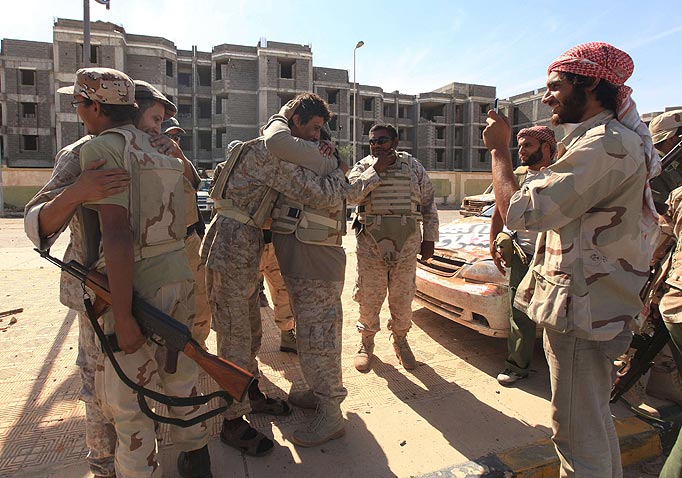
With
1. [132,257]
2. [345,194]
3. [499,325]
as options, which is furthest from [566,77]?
[499,325]

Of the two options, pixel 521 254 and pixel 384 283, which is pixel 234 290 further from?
pixel 521 254

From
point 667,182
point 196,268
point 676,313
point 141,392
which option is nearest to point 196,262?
point 196,268

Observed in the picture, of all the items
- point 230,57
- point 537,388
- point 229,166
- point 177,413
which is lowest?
point 537,388

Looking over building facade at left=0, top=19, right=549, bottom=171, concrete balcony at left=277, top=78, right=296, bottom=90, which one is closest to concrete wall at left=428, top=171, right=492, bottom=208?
building facade at left=0, top=19, right=549, bottom=171

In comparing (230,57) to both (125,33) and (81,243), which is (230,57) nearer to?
(125,33)

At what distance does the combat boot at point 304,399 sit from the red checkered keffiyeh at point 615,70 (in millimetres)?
2112

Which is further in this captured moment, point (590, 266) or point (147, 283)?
point (147, 283)

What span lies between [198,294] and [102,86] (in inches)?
68.9

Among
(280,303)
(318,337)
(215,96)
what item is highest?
(215,96)

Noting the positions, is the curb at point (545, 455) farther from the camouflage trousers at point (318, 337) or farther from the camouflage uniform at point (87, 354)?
the camouflage uniform at point (87, 354)

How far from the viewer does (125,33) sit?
115 ft

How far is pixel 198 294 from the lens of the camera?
3160 mm

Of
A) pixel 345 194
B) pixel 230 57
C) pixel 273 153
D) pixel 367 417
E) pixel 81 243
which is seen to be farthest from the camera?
pixel 230 57

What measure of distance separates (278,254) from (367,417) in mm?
1206
